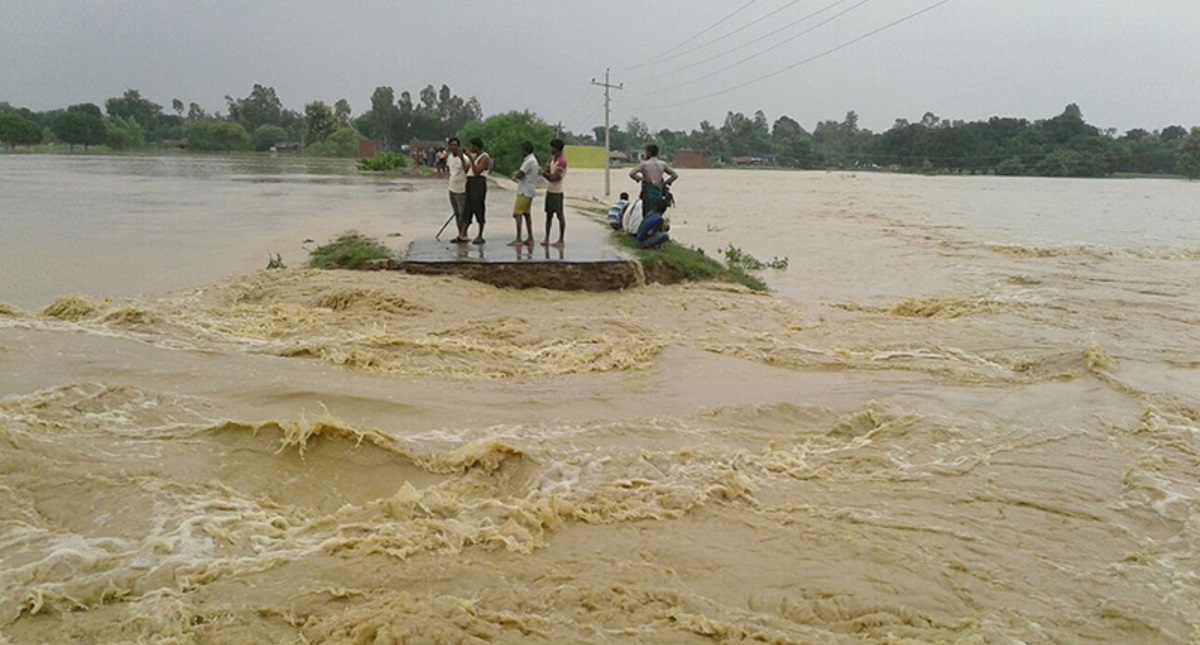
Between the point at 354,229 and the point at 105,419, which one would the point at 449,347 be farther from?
the point at 354,229

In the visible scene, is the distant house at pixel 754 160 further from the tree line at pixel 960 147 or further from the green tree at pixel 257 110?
the green tree at pixel 257 110

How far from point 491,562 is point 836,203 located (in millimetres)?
35910

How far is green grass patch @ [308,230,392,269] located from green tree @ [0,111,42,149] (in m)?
81.0

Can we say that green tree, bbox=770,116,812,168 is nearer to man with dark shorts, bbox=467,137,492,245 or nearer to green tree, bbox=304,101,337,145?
green tree, bbox=304,101,337,145

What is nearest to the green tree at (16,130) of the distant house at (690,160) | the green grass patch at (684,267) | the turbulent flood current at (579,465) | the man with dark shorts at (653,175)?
the distant house at (690,160)

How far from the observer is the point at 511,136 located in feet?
160

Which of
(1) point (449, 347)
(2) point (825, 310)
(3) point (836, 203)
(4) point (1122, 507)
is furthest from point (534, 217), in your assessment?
(3) point (836, 203)

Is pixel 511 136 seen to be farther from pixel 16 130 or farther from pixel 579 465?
pixel 16 130

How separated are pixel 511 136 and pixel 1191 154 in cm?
5721

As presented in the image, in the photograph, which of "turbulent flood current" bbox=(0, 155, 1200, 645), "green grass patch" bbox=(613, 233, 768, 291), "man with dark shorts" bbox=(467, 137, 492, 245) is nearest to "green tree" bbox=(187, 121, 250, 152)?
"turbulent flood current" bbox=(0, 155, 1200, 645)

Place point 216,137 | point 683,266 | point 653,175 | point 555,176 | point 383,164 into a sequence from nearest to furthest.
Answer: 1. point 555,176
2. point 683,266
3. point 653,175
4. point 383,164
5. point 216,137

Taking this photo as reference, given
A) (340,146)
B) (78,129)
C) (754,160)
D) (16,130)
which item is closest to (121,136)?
(78,129)

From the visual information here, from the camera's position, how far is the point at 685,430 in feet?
20.7

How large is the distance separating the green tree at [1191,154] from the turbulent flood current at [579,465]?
229 ft
